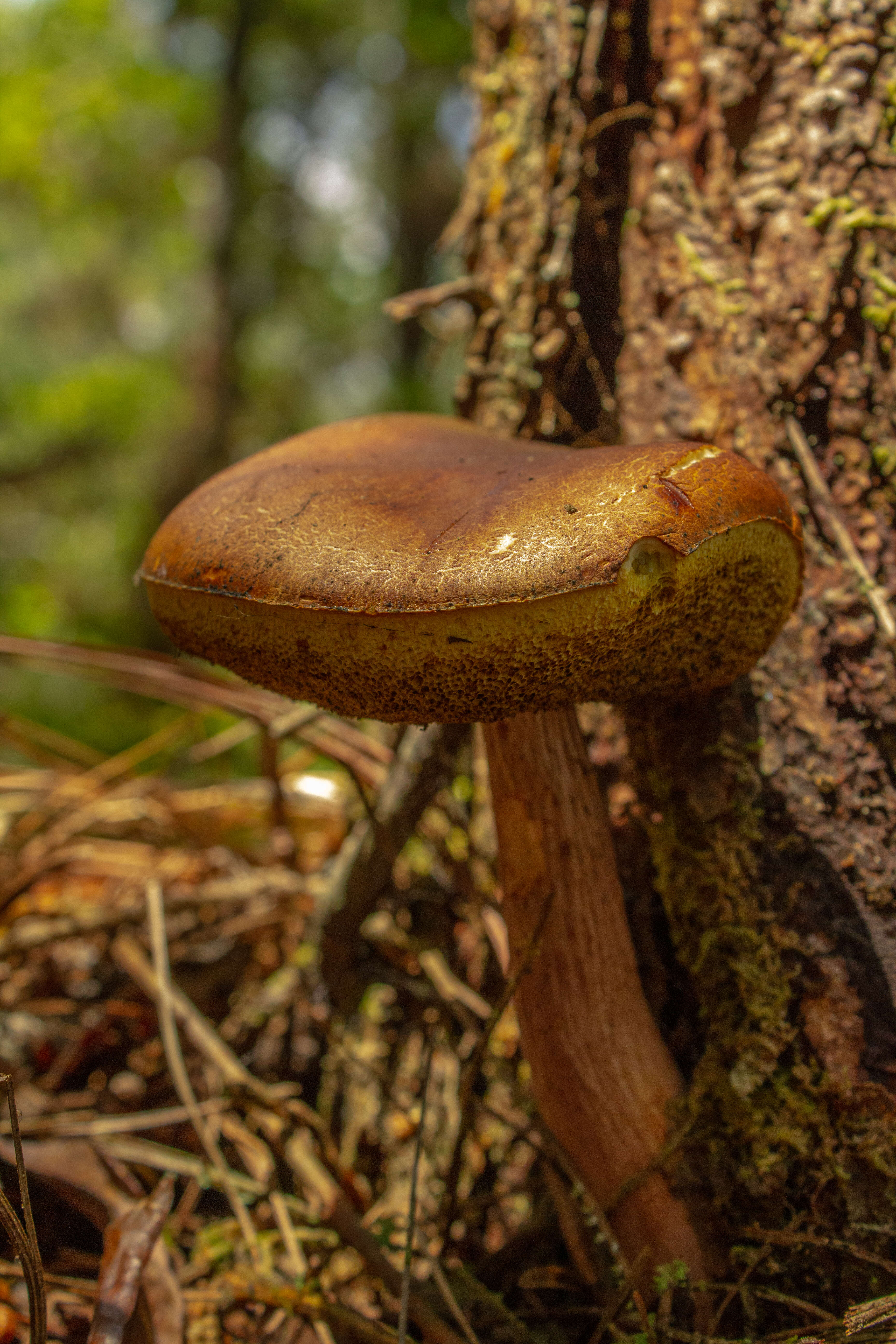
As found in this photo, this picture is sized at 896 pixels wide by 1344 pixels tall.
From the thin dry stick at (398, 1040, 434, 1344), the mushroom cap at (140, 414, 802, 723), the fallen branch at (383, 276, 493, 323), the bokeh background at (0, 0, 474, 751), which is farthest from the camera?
the bokeh background at (0, 0, 474, 751)

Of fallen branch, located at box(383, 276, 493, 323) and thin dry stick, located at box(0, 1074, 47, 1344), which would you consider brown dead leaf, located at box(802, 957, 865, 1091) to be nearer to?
thin dry stick, located at box(0, 1074, 47, 1344)

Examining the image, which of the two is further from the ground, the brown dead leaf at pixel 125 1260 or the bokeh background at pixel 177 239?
the bokeh background at pixel 177 239

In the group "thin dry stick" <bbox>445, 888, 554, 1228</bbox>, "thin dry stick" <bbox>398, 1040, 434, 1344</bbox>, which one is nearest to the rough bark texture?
"thin dry stick" <bbox>445, 888, 554, 1228</bbox>

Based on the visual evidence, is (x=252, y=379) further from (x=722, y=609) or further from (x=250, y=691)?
(x=722, y=609)

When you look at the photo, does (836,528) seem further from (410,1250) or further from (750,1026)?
(410,1250)

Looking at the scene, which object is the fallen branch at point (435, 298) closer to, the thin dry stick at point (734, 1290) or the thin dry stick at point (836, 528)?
the thin dry stick at point (836, 528)

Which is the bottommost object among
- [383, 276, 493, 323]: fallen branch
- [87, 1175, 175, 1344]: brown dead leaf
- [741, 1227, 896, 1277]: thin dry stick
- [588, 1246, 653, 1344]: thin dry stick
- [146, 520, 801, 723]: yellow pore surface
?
[588, 1246, 653, 1344]: thin dry stick

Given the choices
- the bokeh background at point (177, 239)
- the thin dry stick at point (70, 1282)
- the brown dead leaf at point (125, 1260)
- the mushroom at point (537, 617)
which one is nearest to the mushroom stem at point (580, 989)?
the mushroom at point (537, 617)
